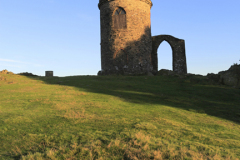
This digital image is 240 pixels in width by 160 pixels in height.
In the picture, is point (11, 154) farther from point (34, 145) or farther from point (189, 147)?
point (189, 147)

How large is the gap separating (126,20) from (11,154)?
18975 mm

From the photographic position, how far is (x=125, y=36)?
2109 cm

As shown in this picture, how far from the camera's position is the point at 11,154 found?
147 inches

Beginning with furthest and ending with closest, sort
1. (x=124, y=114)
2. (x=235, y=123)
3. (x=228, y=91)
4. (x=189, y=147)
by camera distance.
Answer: (x=228, y=91), (x=235, y=123), (x=124, y=114), (x=189, y=147)

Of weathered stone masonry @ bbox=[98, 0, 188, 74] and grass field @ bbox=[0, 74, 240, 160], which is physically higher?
weathered stone masonry @ bbox=[98, 0, 188, 74]

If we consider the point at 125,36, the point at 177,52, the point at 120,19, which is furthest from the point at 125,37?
the point at 177,52

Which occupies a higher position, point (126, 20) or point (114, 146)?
point (126, 20)

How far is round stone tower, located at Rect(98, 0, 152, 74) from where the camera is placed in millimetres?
21094

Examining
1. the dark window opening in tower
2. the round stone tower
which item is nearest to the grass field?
the round stone tower

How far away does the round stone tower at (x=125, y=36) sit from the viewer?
69.2 ft

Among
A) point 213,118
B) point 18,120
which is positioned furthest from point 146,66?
point 18,120

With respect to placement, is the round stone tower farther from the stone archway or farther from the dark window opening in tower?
the stone archway

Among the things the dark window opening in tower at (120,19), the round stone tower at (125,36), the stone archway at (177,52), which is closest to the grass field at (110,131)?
the round stone tower at (125,36)

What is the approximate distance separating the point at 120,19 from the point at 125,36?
5.91 ft
